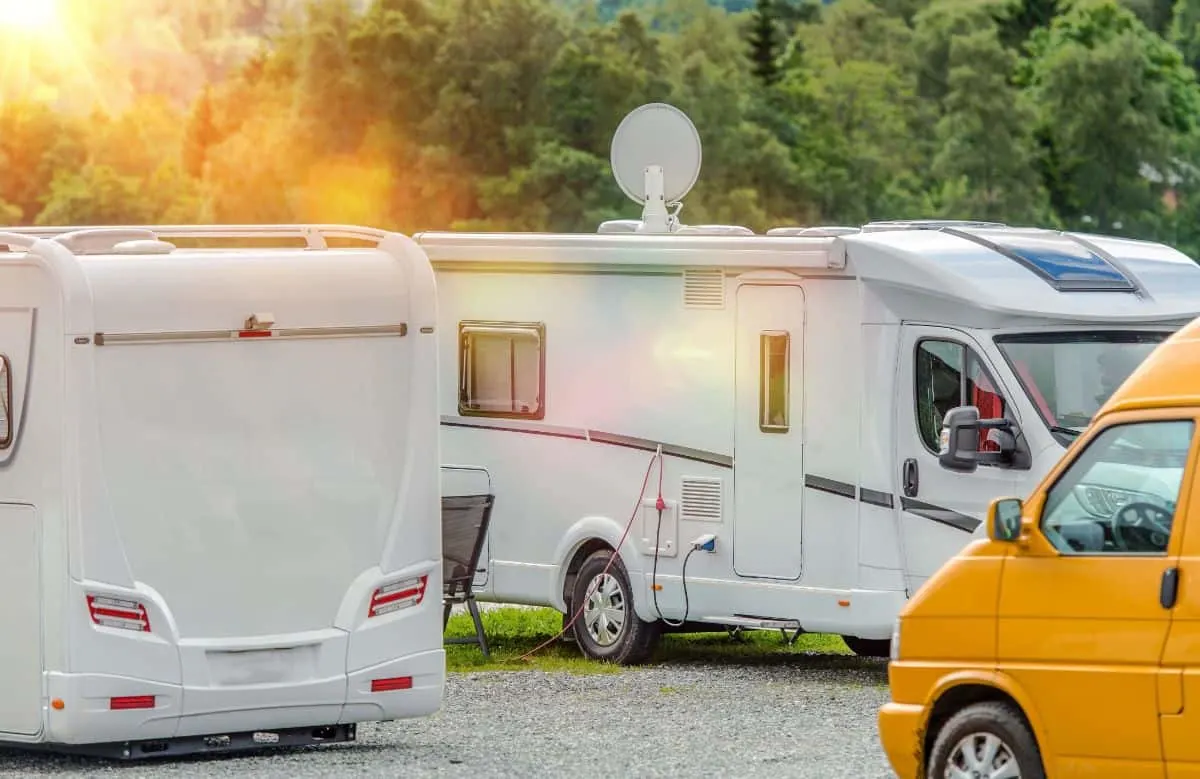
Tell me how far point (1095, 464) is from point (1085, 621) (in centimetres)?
56

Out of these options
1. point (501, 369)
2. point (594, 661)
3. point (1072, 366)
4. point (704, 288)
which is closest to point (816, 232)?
point (704, 288)

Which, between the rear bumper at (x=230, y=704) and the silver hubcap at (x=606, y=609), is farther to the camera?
the silver hubcap at (x=606, y=609)

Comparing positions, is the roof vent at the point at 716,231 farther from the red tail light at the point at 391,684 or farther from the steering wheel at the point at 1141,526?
the steering wheel at the point at 1141,526

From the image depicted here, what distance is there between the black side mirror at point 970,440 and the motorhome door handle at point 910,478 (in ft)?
0.69

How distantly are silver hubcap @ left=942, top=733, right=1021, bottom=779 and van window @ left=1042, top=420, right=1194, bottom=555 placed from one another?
782 mm

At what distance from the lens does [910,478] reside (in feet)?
45.1

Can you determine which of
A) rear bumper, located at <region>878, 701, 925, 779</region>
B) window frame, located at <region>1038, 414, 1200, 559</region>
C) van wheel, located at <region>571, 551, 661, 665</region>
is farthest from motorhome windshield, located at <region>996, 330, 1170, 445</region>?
window frame, located at <region>1038, 414, 1200, 559</region>

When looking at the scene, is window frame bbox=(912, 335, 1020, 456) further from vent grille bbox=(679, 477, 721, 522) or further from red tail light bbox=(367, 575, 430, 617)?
red tail light bbox=(367, 575, 430, 617)

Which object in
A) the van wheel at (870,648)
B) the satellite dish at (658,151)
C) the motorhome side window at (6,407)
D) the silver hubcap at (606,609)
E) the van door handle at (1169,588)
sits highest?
the satellite dish at (658,151)

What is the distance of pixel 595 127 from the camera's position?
259ft

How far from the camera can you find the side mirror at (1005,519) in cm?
836

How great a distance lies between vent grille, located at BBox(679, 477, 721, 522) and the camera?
14766 mm

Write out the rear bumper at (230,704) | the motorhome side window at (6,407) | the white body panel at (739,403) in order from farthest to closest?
the white body panel at (739,403), the motorhome side window at (6,407), the rear bumper at (230,704)

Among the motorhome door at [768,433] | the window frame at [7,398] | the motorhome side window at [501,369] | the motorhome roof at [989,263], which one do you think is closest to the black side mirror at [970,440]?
the motorhome roof at [989,263]
